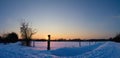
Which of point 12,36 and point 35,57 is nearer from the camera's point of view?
point 35,57

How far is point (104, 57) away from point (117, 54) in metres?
0.46

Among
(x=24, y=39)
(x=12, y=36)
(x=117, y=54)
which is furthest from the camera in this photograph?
(x=12, y=36)

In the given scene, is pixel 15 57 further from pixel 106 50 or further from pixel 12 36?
pixel 12 36

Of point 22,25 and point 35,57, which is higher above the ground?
point 22,25

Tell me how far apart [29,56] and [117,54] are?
198cm

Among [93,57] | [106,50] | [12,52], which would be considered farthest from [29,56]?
[106,50]

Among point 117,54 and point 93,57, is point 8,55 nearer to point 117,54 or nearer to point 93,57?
point 93,57

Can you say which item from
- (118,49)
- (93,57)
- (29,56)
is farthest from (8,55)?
(118,49)

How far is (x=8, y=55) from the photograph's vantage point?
3.67m

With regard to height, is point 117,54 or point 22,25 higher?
point 22,25

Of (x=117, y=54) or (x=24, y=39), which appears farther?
(x=24, y=39)

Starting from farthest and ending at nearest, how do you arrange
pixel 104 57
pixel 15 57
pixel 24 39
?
pixel 24 39
pixel 104 57
pixel 15 57

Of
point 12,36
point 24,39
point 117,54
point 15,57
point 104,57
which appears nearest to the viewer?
point 15,57

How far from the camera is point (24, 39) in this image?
28.5 metres
